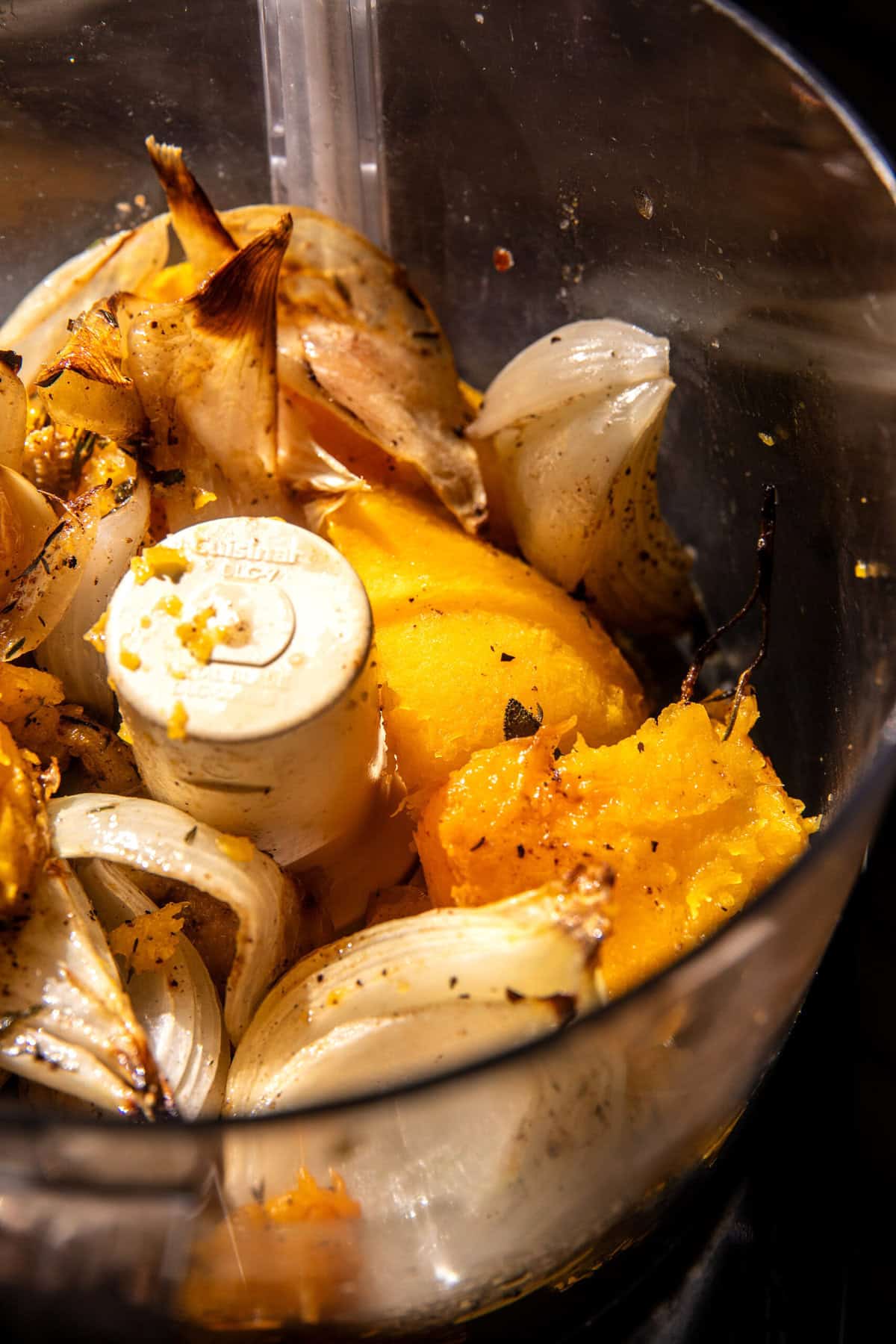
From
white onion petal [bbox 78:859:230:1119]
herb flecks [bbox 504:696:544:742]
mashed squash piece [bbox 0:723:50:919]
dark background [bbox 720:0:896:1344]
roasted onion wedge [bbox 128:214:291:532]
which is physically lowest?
dark background [bbox 720:0:896:1344]

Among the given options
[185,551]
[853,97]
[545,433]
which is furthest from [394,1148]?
[853,97]

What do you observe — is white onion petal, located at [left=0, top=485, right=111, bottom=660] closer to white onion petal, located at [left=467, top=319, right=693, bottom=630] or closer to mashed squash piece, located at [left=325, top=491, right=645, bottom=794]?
mashed squash piece, located at [left=325, top=491, right=645, bottom=794]

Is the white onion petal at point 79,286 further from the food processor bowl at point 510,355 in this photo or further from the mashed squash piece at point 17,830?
the mashed squash piece at point 17,830

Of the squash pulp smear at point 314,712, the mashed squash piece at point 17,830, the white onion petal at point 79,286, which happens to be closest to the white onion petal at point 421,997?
the squash pulp smear at point 314,712

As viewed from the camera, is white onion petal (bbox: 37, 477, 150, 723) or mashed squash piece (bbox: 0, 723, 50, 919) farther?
white onion petal (bbox: 37, 477, 150, 723)

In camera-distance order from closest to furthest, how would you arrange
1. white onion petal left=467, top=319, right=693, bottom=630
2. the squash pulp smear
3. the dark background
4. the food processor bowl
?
the food processor bowl, the squash pulp smear, the dark background, white onion petal left=467, top=319, right=693, bottom=630

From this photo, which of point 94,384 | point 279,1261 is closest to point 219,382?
point 94,384

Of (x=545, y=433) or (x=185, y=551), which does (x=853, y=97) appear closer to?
(x=545, y=433)

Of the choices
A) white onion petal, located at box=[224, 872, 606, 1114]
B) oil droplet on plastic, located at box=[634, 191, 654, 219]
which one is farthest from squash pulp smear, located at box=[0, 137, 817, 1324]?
oil droplet on plastic, located at box=[634, 191, 654, 219]
